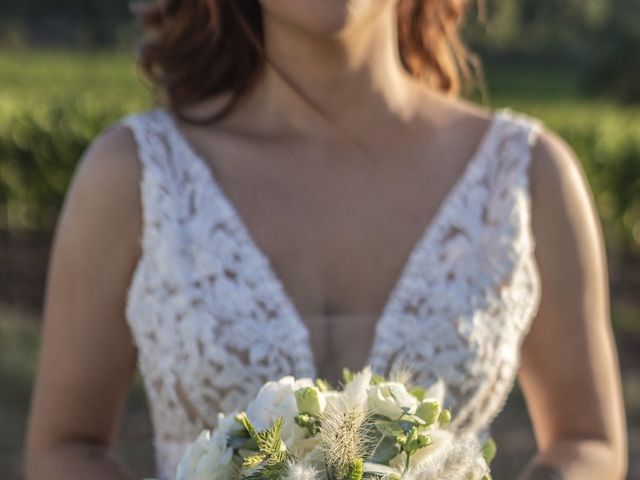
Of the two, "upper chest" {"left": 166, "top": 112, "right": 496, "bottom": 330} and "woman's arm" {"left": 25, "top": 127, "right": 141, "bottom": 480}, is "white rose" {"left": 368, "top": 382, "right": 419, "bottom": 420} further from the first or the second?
"woman's arm" {"left": 25, "top": 127, "right": 141, "bottom": 480}

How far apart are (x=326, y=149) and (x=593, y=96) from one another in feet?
137

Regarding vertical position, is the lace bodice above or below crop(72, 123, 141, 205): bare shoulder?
below

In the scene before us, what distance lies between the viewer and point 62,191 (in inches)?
491

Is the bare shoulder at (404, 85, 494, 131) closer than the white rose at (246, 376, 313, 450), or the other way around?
the white rose at (246, 376, 313, 450)

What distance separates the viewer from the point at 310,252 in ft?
8.61

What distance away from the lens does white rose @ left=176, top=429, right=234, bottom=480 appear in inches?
64.7

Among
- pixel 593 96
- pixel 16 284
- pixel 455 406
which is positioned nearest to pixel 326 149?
pixel 455 406

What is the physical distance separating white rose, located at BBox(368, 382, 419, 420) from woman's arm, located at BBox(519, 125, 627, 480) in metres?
0.91

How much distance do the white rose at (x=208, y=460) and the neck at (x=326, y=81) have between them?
47.2 inches

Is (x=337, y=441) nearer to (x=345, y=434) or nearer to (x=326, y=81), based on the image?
(x=345, y=434)

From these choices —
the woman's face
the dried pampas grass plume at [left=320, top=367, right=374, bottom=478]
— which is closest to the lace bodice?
the woman's face

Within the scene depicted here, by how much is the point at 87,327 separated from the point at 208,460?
90 cm

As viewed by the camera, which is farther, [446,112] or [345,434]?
[446,112]

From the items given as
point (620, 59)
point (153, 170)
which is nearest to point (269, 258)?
point (153, 170)
